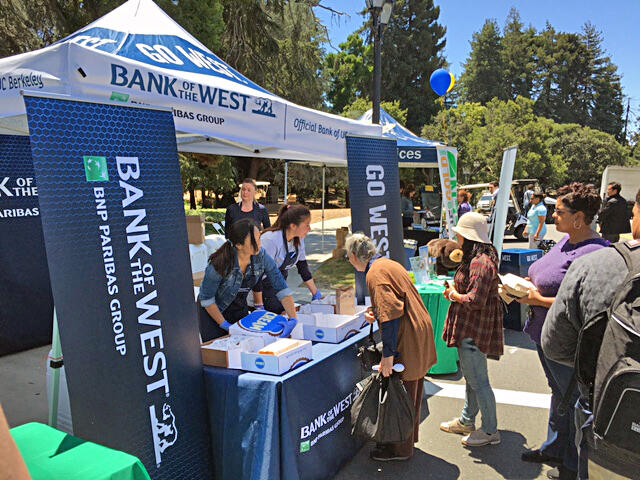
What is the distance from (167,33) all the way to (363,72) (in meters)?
37.8

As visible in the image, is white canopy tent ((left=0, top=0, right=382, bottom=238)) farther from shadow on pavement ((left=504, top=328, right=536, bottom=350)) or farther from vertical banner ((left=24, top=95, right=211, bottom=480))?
shadow on pavement ((left=504, top=328, right=536, bottom=350))

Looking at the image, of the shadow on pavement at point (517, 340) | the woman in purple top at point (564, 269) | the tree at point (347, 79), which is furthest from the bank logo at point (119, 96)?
the tree at point (347, 79)

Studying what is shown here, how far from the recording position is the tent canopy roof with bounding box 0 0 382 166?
9.68ft

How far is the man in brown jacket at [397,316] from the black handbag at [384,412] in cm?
9

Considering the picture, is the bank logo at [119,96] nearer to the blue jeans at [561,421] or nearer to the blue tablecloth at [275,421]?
the blue tablecloth at [275,421]

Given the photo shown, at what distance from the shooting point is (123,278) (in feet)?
7.89

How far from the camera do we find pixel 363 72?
39.6 m

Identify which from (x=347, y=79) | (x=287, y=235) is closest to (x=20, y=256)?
(x=287, y=235)

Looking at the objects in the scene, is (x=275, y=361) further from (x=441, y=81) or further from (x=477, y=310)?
(x=441, y=81)

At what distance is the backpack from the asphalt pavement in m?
1.60

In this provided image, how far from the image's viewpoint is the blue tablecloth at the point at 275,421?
8.68 feet

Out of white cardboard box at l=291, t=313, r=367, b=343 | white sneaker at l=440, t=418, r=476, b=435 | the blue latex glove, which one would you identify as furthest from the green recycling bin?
the blue latex glove

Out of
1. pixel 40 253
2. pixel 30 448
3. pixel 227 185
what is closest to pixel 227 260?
pixel 30 448

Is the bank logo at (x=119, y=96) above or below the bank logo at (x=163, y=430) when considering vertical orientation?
above
